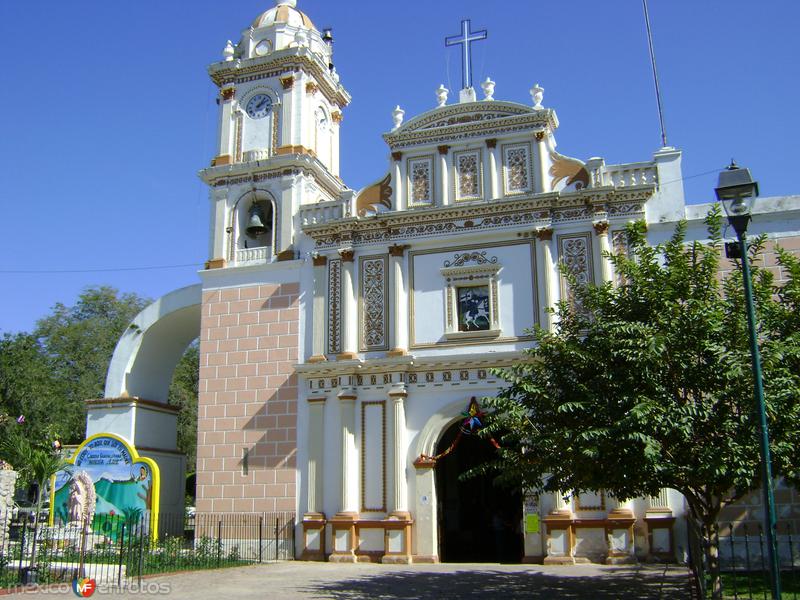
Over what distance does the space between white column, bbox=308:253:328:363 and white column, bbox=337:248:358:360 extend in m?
0.62

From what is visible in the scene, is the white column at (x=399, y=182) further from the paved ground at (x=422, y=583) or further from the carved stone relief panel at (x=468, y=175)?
the paved ground at (x=422, y=583)

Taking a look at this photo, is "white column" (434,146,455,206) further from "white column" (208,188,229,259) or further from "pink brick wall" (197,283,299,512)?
"white column" (208,188,229,259)

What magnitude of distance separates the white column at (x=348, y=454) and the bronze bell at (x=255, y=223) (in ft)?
19.5

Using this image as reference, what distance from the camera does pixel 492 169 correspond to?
22.9 meters

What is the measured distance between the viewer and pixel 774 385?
1190 centimetres

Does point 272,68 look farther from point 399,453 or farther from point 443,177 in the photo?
point 399,453

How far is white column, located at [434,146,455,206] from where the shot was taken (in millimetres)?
23109

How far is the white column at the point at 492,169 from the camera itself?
22703 millimetres

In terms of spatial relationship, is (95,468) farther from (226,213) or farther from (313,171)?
(313,171)

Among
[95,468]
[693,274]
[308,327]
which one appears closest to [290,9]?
[308,327]

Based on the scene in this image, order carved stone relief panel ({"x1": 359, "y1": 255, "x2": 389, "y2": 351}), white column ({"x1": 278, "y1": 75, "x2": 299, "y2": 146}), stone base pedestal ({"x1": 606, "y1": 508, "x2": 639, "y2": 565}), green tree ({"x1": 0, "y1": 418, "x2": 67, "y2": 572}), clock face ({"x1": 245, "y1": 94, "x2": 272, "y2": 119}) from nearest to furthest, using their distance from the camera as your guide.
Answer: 1. stone base pedestal ({"x1": 606, "y1": 508, "x2": 639, "y2": 565})
2. green tree ({"x1": 0, "y1": 418, "x2": 67, "y2": 572})
3. carved stone relief panel ({"x1": 359, "y1": 255, "x2": 389, "y2": 351})
4. white column ({"x1": 278, "y1": 75, "x2": 299, "y2": 146})
5. clock face ({"x1": 245, "y1": 94, "x2": 272, "y2": 119})

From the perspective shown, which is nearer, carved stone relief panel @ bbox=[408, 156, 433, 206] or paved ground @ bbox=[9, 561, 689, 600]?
paved ground @ bbox=[9, 561, 689, 600]

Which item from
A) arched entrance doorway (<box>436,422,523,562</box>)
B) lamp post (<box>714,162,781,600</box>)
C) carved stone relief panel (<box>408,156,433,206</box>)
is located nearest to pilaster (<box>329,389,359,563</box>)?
arched entrance doorway (<box>436,422,523,562</box>)

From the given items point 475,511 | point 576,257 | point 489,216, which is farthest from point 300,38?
point 475,511
